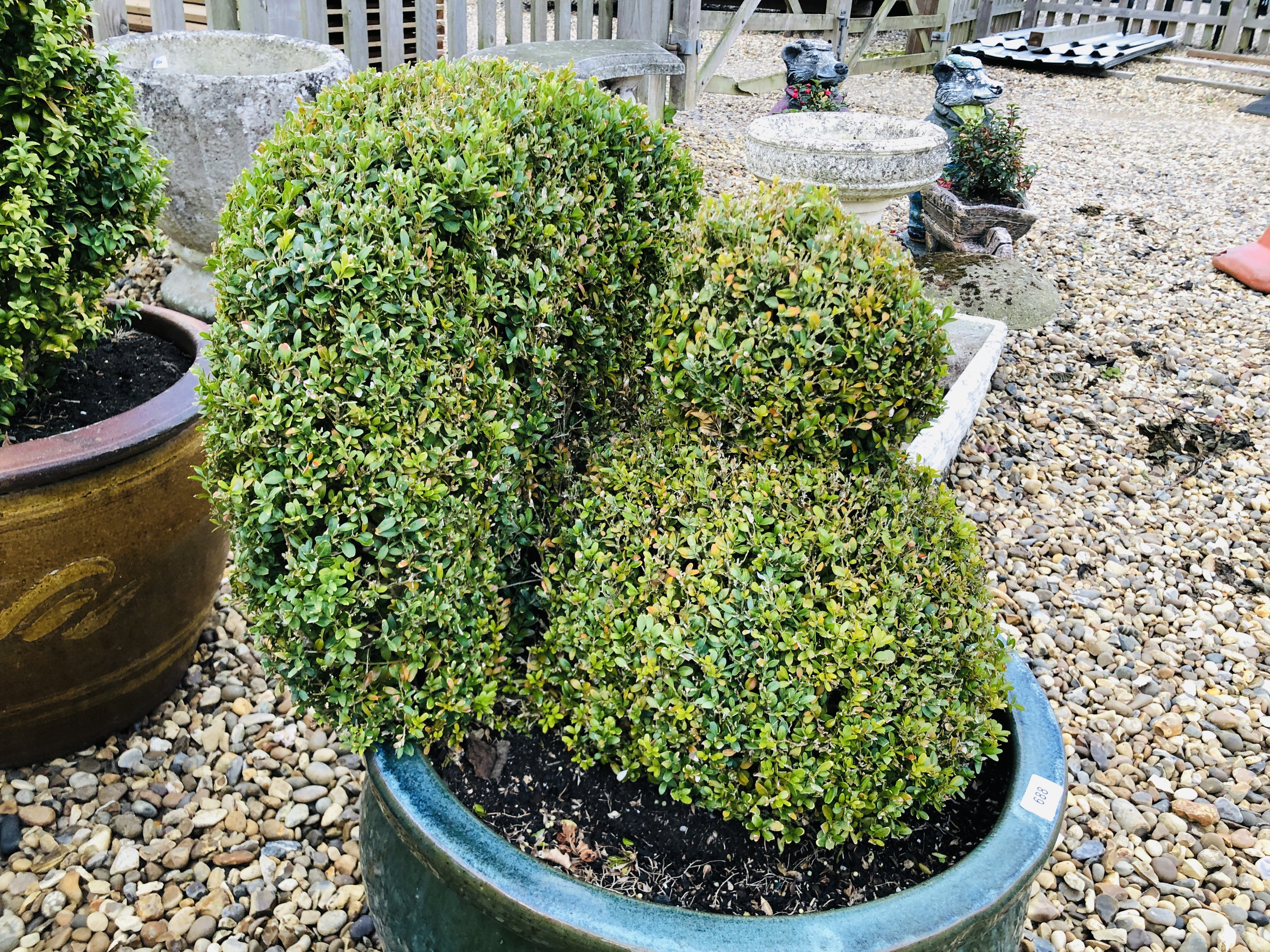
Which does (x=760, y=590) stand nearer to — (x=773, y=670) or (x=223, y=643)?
(x=773, y=670)

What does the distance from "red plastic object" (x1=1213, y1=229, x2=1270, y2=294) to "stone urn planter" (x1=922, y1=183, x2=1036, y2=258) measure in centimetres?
158

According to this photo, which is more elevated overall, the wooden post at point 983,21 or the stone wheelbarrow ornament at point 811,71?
the wooden post at point 983,21

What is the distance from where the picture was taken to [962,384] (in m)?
4.45

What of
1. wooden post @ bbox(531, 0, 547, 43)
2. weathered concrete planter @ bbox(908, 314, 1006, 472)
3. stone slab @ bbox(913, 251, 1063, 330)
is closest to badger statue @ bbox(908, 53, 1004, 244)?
stone slab @ bbox(913, 251, 1063, 330)

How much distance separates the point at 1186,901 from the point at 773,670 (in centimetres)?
173

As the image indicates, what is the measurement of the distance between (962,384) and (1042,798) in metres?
2.98

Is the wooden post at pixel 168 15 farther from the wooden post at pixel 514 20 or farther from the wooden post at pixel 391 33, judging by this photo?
the wooden post at pixel 514 20

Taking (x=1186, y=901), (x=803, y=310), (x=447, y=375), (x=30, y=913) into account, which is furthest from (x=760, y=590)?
(x=30, y=913)

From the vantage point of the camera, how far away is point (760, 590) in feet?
5.66

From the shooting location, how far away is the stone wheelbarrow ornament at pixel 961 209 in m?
6.27

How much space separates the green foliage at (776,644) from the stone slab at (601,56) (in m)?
4.96

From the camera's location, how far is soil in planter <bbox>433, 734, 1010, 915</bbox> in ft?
5.70

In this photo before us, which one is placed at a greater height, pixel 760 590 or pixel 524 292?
pixel 524 292


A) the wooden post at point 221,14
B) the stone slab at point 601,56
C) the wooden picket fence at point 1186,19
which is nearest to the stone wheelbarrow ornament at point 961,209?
the stone slab at point 601,56
